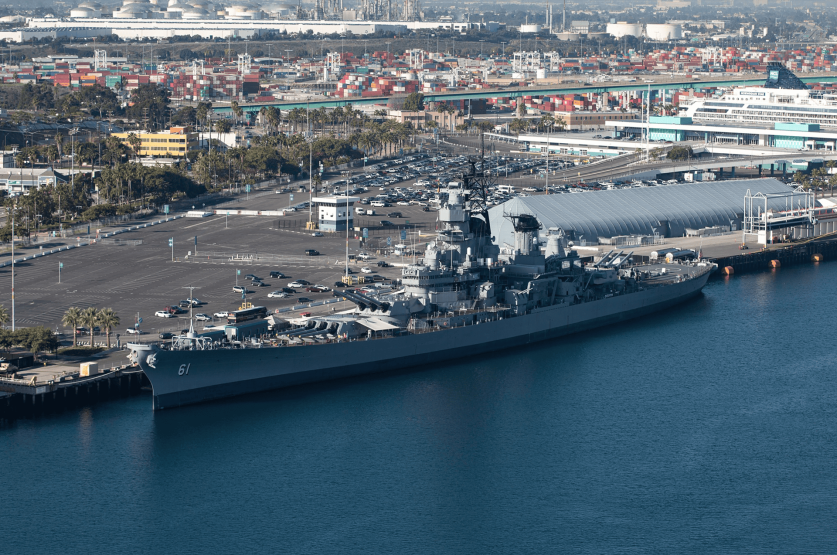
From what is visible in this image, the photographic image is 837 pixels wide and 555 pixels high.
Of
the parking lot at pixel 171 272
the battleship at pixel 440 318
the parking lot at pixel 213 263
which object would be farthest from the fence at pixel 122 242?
the battleship at pixel 440 318

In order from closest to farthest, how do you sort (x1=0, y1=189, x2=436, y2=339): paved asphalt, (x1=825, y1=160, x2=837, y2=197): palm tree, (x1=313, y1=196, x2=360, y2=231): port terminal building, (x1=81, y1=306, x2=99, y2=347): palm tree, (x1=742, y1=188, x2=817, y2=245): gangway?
(x1=81, y1=306, x2=99, y2=347): palm tree, (x1=0, y1=189, x2=436, y2=339): paved asphalt, (x1=313, y1=196, x2=360, y2=231): port terminal building, (x1=742, y1=188, x2=817, y2=245): gangway, (x1=825, y1=160, x2=837, y2=197): palm tree

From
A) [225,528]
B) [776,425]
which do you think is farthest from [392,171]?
[225,528]

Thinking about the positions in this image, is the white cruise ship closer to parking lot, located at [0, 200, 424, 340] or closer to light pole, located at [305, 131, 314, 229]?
light pole, located at [305, 131, 314, 229]

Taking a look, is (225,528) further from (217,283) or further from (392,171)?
(392,171)

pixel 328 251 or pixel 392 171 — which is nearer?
pixel 328 251

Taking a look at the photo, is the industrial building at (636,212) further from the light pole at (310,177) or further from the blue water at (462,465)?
the blue water at (462,465)

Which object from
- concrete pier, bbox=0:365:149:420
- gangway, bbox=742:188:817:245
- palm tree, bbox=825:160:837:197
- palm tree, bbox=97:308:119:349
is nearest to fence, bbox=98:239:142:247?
palm tree, bbox=97:308:119:349
